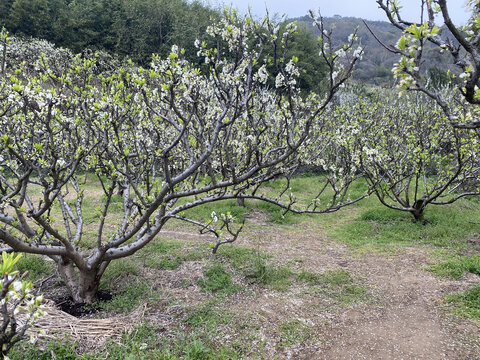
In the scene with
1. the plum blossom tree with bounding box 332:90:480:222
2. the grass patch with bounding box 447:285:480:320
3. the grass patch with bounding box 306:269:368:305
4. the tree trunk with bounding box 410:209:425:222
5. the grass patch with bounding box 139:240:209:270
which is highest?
the plum blossom tree with bounding box 332:90:480:222

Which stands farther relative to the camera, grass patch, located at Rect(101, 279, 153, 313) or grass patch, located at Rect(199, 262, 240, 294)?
grass patch, located at Rect(199, 262, 240, 294)

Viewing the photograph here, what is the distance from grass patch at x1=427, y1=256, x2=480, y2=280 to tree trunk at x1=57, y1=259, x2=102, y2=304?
7743 millimetres

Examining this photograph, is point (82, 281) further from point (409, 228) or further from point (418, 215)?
point (418, 215)

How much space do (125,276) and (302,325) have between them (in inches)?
165

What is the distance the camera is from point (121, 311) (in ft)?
→ 19.5

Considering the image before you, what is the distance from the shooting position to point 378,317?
5.86 m

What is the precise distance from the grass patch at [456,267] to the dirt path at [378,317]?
229mm

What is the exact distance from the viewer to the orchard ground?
496 cm

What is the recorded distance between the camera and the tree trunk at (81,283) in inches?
242

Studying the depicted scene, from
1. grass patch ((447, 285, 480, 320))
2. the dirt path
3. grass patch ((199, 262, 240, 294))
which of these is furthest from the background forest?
grass patch ((447, 285, 480, 320))

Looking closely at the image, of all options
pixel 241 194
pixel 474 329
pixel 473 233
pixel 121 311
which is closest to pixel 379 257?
pixel 474 329

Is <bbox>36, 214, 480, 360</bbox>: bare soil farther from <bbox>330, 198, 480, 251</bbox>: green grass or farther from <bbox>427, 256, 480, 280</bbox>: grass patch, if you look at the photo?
<bbox>330, 198, 480, 251</bbox>: green grass

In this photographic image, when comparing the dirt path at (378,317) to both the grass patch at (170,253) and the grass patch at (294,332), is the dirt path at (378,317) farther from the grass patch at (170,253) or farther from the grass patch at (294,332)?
the grass patch at (170,253)

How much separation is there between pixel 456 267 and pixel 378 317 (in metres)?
3.11
